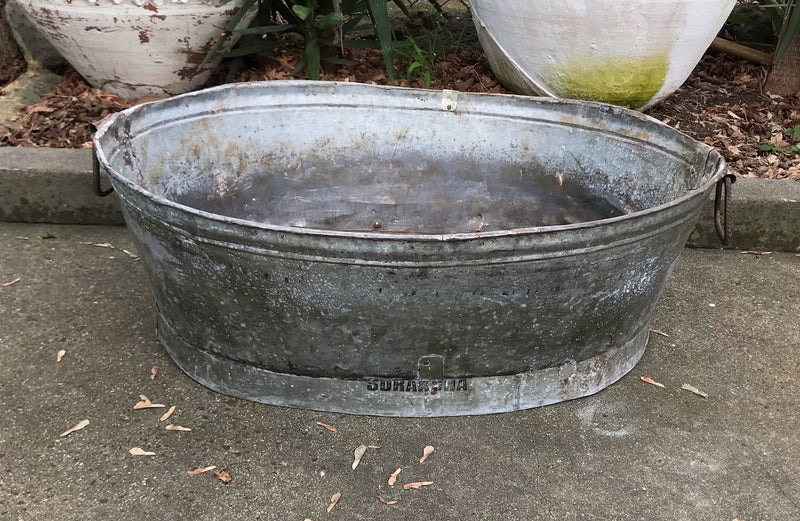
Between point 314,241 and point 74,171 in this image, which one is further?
point 74,171

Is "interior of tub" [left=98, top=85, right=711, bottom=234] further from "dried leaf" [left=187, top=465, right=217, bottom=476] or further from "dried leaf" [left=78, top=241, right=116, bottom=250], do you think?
"dried leaf" [left=187, top=465, right=217, bottom=476]

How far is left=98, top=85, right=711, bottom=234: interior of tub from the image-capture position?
8.47 ft

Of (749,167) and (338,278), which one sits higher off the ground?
(338,278)

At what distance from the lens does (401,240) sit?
1752 mm

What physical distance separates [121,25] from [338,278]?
2.06 m

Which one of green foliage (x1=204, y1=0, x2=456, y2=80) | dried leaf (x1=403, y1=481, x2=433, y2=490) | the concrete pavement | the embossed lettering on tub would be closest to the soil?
green foliage (x1=204, y1=0, x2=456, y2=80)

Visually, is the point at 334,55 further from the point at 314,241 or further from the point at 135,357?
the point at 314,241

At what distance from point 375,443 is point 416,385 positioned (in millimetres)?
185

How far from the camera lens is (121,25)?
130 inches

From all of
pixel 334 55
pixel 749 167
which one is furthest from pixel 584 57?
pixel 334 55

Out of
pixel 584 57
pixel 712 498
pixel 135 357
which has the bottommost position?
pixel 712 498

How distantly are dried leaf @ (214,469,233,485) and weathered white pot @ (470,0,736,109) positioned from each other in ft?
7.28

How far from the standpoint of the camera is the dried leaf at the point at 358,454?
6.44 feet

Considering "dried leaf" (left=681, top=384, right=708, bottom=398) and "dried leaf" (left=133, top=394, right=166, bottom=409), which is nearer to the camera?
"dried leaf" (left=133, top=394, right=166, bottom=409)
